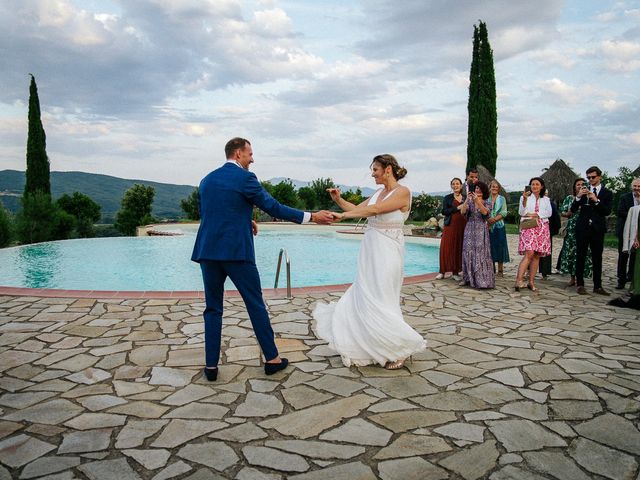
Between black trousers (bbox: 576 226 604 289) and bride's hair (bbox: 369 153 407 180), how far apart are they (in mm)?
4788

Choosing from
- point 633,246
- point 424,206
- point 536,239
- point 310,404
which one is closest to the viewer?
point 310,404

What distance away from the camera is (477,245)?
785 centimetres

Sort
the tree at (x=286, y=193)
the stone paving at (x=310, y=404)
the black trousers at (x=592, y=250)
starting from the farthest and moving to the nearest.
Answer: the tree at (x=286, y=193) < the black trousers at (x=592, y=250) < the stone paving at (x=310, y=404)

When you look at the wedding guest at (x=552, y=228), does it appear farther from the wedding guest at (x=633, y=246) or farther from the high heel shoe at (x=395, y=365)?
the high heel shoe at (x=395, y=365)

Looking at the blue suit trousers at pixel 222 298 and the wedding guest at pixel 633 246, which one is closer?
the blue suit trousers at pixel 222 298

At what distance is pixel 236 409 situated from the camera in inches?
128

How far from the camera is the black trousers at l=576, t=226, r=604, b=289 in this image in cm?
748

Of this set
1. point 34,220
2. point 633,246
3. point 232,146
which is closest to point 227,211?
point 232,146

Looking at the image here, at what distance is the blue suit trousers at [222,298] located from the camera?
3691 millimetres

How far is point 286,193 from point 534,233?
1283 inches

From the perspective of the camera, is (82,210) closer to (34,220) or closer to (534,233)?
(34,220)

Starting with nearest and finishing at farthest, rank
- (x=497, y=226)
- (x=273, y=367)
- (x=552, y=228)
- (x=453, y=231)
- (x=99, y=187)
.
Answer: (x=273, y=367)
(x=552, y=228)
(x=453, y=231)
(x=497, y=226)
(x=99, y=187)

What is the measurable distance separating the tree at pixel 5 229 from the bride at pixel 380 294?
20.8 metres

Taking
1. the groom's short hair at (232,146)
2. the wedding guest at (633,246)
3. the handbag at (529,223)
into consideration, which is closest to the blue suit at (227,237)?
the groom's short hair at (232,146)
